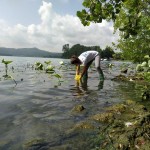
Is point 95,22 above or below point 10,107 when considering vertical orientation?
above

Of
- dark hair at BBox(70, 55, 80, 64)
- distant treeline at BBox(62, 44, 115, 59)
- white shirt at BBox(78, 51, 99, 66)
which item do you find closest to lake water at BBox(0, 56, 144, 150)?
dark hair at BBox(70, 55, 80, 64)

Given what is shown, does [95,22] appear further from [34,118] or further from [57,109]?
[57,109]

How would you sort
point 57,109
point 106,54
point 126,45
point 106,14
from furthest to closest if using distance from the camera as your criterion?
point 106,54, point 126,45, point 57,109, point 106,14

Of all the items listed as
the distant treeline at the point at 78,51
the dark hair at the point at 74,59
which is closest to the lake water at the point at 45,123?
the dark hair at the point at 74,59

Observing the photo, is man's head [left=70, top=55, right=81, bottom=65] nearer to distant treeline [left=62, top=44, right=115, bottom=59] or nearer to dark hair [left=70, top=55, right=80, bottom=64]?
dark hair [left=70, top=55, right=80, bottom=64]

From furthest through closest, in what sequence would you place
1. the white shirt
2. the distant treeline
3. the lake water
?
1. the distant treeline
2. the white shirt
3. the lake water

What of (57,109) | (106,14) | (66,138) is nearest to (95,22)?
(106,14)

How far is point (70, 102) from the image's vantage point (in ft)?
31.7

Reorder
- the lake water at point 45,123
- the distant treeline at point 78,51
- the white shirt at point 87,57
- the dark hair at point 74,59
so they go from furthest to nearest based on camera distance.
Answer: the distant treeline at point 78,51 < the white shirt at point 87,57 < the dark hair at point 74,59 < the lake water at point 45,123

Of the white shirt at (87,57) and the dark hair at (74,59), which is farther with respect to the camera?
the white shirt at (87,57)

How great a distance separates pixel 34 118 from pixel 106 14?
407 centimetres

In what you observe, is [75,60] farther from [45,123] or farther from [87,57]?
[45,123]

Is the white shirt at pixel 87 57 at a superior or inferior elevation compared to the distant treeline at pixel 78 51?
inferior

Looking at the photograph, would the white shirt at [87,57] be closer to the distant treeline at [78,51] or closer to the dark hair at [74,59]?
the dark hair at [74,59]
